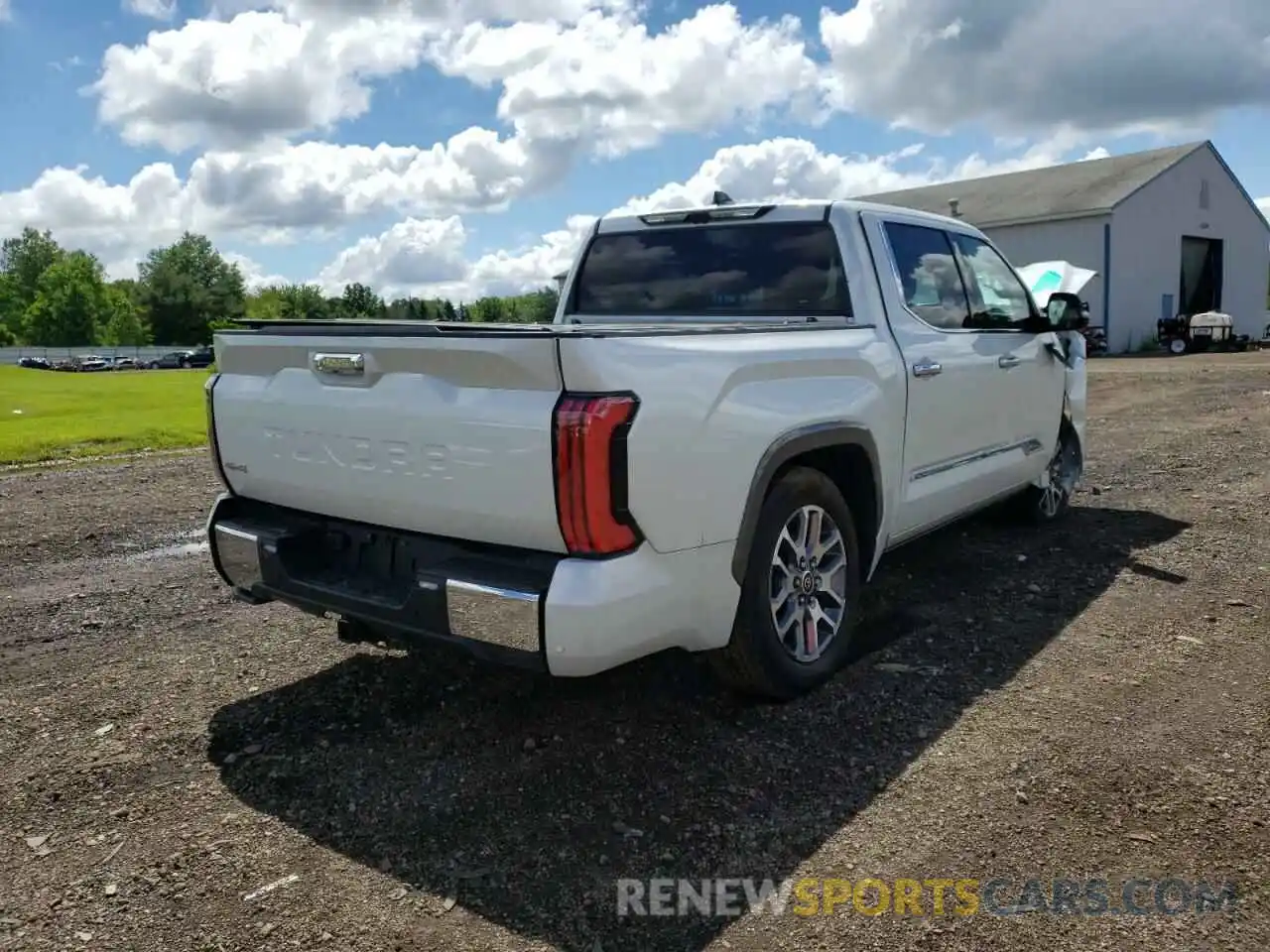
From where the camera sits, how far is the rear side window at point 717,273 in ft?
15.3

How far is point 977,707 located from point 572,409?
2049 millimetres

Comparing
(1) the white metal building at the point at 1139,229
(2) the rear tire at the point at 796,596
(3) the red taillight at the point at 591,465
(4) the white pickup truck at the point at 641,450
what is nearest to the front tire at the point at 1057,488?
(4) the white pickup truck at the point at 641,450

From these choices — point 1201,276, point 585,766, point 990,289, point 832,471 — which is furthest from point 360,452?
point 1201,276

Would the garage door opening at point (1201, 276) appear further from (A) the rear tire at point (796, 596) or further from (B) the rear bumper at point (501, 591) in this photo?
(B) the rear bumper at point (501, 591)

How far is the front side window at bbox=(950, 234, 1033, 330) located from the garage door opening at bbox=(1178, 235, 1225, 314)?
34418 mm

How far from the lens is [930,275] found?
16.8ft

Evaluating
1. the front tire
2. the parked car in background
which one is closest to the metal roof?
the front tire

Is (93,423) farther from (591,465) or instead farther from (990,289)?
(591,465)

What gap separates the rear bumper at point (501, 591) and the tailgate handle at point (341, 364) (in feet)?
1.81

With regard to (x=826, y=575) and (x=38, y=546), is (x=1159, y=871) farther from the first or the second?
(x=38, y=546)

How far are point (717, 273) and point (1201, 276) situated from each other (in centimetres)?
3827

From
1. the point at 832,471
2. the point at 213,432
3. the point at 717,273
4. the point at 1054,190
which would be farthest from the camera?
the point at 1054,190

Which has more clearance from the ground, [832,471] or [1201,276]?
[1201,276]

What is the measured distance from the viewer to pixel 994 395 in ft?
17.9
